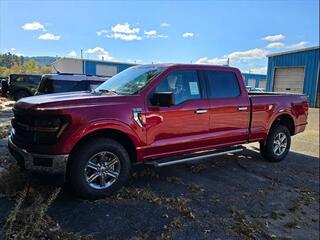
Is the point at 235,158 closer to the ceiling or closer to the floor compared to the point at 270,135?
closer to the floor

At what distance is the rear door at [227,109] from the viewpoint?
5.75 meters

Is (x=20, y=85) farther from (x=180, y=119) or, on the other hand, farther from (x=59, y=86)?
(x=180, y=119)

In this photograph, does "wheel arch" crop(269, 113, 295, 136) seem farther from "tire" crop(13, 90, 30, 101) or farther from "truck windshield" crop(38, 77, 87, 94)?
"tire" crop(13, 90, 30, 101)

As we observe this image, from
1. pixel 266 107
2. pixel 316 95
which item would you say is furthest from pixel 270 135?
pixel 316 95

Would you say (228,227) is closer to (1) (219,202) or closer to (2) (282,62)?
(1) (219,202)

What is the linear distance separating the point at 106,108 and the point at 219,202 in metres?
2.11

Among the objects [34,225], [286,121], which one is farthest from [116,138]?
[286,121]

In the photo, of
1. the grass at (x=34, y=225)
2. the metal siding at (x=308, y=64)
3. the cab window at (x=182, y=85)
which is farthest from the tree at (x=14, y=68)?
the grass at (x=34, y=225)

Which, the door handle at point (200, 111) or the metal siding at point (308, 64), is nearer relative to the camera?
the door handle at point (200, 111)

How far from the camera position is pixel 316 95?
23.7 metres

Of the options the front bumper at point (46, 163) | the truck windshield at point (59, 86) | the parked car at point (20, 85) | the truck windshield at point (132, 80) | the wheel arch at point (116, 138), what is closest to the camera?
the front bumper at point (46, 163)

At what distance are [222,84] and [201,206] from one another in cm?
238

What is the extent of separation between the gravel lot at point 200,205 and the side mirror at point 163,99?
1289 mm

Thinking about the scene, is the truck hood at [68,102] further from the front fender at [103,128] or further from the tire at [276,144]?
the tire at [276,144]
